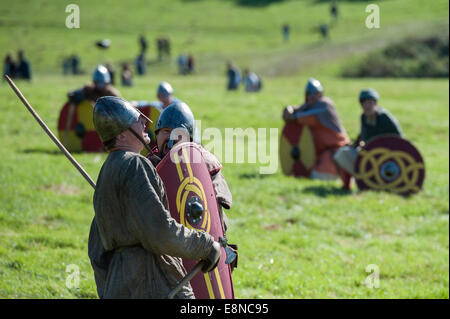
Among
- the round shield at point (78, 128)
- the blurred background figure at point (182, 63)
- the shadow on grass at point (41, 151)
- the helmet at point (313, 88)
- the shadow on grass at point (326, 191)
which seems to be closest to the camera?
Answer: the shadow on grass at point (326, 191)

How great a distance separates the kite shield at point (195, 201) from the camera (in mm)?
4043

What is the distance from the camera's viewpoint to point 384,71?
124 feet

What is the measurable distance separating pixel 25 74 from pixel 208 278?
90.8 ft

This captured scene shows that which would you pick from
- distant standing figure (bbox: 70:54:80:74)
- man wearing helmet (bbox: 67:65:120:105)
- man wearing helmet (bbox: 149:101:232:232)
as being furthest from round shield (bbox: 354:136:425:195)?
distant standing figure (bbox: 70:54:80:74)

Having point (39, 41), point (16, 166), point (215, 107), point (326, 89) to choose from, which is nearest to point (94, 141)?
point (16, 166)

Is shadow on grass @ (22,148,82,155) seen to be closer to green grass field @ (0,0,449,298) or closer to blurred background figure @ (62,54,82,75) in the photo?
green grass field @ (0,0,449,298)

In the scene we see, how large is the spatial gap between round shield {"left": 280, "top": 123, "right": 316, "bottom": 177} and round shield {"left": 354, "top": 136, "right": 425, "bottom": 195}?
1129mm

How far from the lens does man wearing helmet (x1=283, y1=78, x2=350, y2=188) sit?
457 inches

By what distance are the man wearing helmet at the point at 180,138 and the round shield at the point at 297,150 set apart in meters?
7.43

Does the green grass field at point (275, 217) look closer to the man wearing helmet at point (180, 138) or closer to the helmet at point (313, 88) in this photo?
the helmet at point (313, 88)

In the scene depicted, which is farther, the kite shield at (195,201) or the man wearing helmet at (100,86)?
the man wearing helmet at (100,86)

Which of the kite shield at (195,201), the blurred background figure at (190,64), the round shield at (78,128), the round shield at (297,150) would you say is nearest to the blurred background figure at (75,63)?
the blurred background figure at (190,64)

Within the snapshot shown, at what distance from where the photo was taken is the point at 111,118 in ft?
12.0
